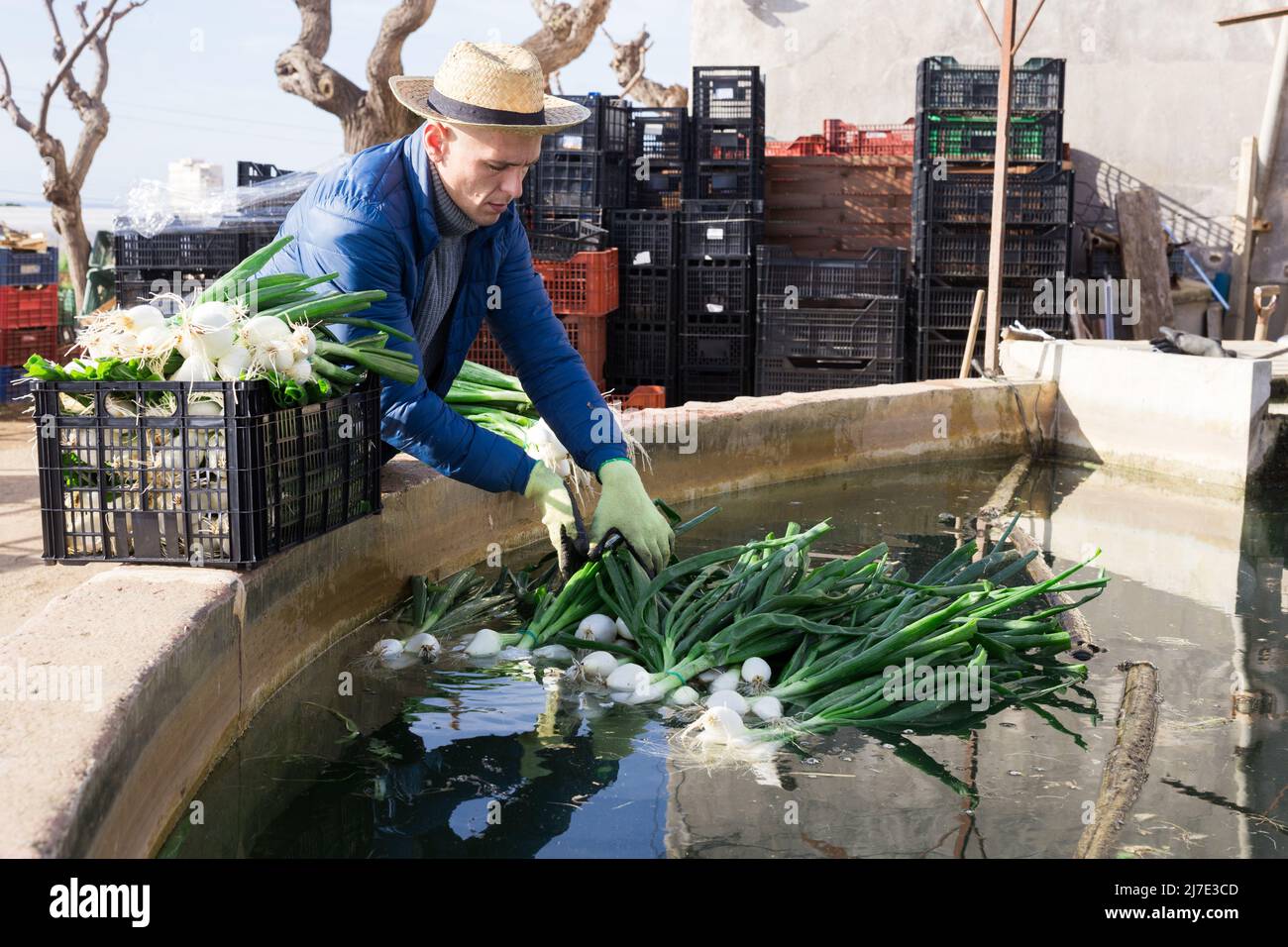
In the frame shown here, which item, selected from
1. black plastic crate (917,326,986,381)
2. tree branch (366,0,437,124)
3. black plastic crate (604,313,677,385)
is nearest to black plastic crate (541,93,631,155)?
black plastic crate (604,313,677,385)

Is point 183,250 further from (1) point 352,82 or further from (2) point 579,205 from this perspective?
(1) point 352,82

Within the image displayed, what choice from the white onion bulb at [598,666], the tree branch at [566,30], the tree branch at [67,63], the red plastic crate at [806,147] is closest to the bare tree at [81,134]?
the tree branch at [67,63]

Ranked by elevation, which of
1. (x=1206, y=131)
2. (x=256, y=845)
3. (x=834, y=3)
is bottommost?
(x=256, y=845)

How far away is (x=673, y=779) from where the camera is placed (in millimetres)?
2717

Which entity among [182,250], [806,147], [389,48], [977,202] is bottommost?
[182,250]

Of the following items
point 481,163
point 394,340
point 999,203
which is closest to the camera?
point 481,163

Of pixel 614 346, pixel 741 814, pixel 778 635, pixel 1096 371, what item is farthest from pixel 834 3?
pixel 741 814

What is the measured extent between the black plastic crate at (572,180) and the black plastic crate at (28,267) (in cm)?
322

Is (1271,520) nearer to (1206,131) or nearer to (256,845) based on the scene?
(256,845)

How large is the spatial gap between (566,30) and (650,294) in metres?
3.63

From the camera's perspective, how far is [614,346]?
8789 mm

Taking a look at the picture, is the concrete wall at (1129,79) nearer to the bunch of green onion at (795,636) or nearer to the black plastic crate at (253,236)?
the black plastic crate at (253,236)

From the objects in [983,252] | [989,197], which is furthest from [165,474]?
[989,197]
